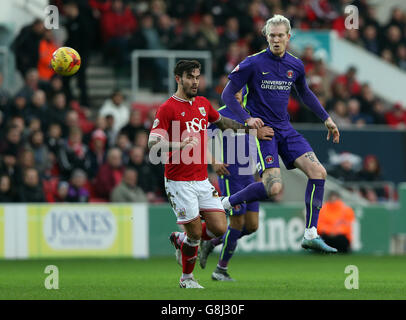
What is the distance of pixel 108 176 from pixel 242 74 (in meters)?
7.48

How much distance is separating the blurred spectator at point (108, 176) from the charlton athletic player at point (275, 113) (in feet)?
23.4

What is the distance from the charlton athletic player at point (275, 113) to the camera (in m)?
10.5

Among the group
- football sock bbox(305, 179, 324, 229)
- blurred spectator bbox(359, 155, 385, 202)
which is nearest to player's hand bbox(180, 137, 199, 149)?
football sock bbox(305, 179, 324, 229)

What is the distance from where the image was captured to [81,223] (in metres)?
17.1

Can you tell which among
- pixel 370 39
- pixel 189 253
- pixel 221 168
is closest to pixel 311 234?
pixel 189 253

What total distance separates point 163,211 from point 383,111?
296 inches

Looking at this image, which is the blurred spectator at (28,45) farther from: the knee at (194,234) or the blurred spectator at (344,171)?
the knee at (194,234)

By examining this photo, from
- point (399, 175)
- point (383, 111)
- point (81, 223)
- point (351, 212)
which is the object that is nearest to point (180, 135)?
point (81, 223)

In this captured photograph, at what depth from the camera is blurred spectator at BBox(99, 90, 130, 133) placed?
62.4 feet

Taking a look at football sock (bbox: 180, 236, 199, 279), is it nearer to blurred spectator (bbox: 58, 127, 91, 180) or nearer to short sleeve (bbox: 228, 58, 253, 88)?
short sleeve (bbox: 228, 58, 253, 88)

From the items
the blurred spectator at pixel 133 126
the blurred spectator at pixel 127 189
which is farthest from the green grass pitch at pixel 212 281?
the blurred spectator at pixel 133 126

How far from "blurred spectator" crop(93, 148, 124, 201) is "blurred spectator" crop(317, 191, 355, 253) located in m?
4.00

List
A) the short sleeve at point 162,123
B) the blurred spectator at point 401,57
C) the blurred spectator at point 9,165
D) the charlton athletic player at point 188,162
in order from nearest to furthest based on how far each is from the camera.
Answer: the short sleeve at point 162,123 < the charlton athletic player at point 188,162 < the blurred spectator at point 9,165 < the blurred spectator at point 401,57

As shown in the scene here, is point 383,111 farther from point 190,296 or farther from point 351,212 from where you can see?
point 190,296
